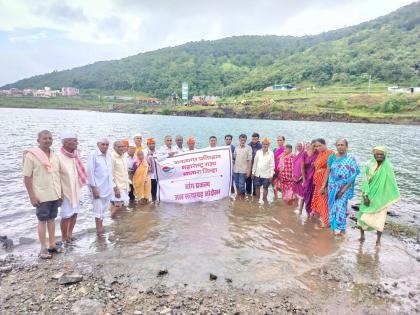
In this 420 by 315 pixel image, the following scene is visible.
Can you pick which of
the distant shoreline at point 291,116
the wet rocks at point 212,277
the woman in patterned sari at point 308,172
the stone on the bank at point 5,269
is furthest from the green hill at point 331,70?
the stone on the bank at point 5,269

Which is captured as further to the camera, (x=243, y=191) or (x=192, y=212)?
(x=243, y=191)

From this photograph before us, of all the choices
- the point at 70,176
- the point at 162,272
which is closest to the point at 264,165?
the point at 162,272

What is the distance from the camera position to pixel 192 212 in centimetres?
904

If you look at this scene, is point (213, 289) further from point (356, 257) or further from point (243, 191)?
point (243, 191)

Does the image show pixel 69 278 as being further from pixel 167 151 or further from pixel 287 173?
pixel 287 173

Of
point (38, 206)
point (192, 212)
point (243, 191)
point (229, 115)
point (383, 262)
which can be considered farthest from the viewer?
point (229, 115)

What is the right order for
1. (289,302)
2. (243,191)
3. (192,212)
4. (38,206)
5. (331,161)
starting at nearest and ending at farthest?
(289,302) < (38,206) < (331,161) < (192,212) < (243,191)

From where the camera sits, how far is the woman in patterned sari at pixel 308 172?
8.34 metres

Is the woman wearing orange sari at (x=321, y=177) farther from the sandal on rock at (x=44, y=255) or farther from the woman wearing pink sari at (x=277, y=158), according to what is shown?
the sandal on rock at (x=44, y=255)

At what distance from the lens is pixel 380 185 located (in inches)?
266

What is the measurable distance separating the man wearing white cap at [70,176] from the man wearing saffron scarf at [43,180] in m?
0.18

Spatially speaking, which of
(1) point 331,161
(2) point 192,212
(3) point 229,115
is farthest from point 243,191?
(3) point 229,115

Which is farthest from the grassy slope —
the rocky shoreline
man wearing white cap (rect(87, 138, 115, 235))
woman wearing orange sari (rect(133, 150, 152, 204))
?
man wearing white cap (rect(87, 138, 115, 235))

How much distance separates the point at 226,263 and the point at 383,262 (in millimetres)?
3073
